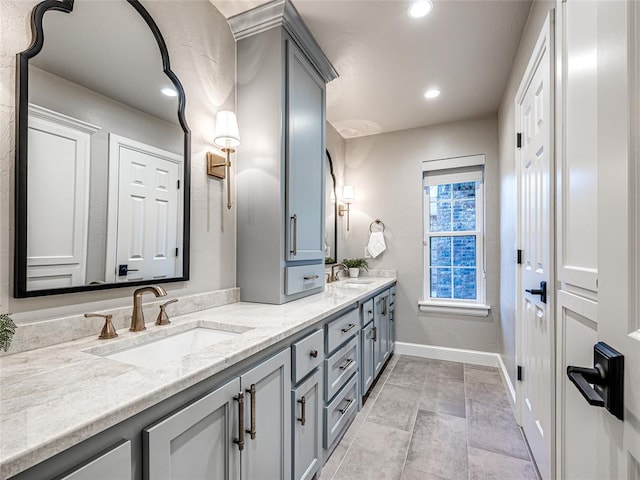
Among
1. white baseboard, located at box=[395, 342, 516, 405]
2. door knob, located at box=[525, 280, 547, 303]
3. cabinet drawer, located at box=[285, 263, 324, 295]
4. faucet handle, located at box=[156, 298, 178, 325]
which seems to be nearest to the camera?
faucet handle, located at box=[156, 298, 178, 325]

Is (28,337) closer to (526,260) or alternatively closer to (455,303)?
(526,260)

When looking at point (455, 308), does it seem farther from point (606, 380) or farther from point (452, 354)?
point (606, 380)

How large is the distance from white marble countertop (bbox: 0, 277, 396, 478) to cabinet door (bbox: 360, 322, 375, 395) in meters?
1.22

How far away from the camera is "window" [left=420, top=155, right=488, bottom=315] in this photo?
3277mm

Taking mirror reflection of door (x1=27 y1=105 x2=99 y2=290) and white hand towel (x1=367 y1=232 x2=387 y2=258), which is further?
white hand towel (x1=367 y1=232 x2=387 y2=258)

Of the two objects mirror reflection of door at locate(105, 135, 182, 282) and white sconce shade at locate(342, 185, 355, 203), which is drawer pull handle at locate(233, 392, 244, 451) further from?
white sconce shade at locate(342, 185, 355, 203)

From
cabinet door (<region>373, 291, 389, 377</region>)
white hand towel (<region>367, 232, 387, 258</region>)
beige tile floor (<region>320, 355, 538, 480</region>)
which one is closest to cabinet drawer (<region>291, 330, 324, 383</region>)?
beige tile floor (<region>320, 355, 538, 480</region>)

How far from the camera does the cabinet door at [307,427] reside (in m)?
1.32

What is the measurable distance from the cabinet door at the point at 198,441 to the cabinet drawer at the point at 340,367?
0.74 m

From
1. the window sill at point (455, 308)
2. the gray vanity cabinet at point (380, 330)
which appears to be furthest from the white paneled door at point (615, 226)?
the window sill at point (455, 308)

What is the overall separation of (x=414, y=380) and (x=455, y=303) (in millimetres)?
1009

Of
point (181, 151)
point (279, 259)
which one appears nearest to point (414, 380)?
point (279, 259)

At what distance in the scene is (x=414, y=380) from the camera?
9.05ft

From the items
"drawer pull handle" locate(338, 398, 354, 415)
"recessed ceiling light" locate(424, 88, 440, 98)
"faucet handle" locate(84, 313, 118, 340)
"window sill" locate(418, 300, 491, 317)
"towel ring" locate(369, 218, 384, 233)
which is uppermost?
"recessed ceiling light" locate(424, 88, 440, 98)
